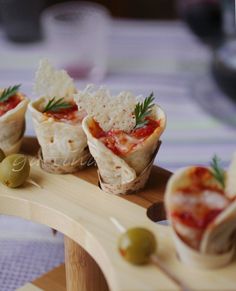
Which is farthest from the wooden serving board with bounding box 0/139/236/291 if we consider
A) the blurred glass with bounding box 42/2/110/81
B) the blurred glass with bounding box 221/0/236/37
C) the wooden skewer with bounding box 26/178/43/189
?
the blurred glass with bounding box 221/0/236/37

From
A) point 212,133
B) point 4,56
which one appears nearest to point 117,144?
point 212,133

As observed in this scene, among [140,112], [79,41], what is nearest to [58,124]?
[140,112]

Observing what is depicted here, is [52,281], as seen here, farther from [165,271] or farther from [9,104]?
[165,271]

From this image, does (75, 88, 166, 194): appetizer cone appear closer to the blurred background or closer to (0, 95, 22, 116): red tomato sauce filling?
(0, 95, 22, 116): red tomato sauce filling

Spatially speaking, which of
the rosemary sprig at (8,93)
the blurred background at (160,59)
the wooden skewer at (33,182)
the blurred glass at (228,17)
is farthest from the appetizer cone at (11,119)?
the blurred glass at (228,17)

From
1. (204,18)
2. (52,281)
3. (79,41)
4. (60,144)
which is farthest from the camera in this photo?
(204,18)
